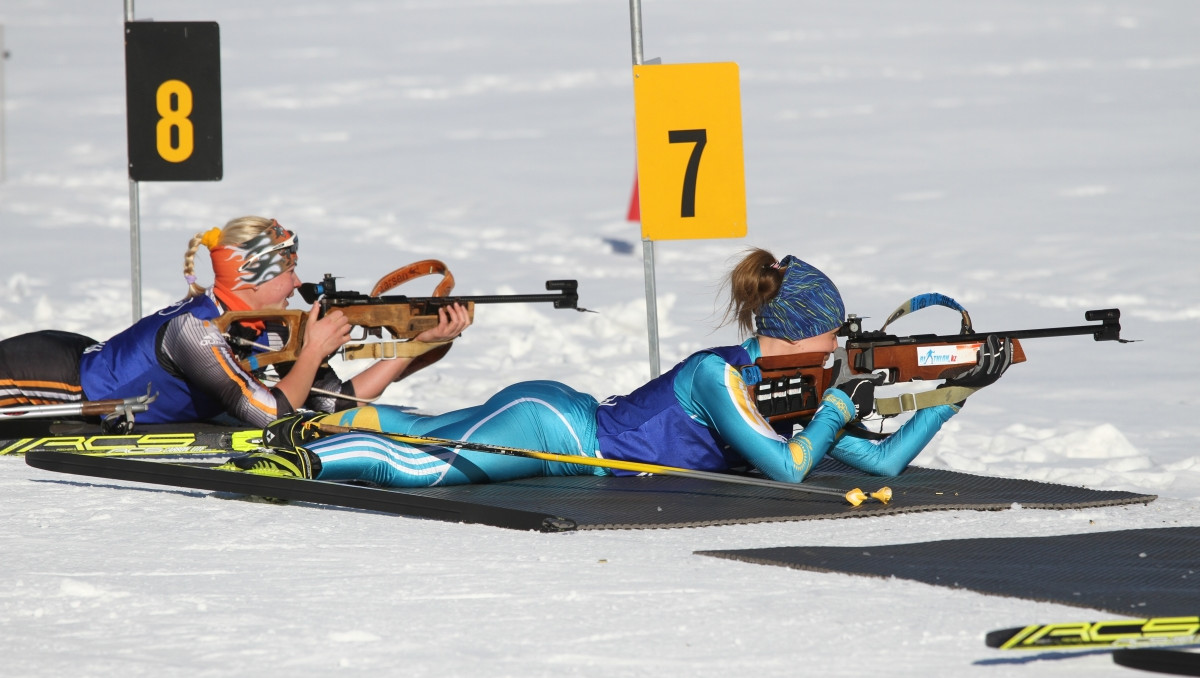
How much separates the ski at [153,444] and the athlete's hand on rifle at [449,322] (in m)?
0.81

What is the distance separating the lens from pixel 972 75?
2270cm

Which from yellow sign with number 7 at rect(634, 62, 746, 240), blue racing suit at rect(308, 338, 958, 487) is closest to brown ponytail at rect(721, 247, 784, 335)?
blue racing suit at rect(308, 338, 958, 487)

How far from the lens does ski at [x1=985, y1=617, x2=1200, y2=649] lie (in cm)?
289

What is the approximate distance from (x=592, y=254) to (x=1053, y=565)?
998cm

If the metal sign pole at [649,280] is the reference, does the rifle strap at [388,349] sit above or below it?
below

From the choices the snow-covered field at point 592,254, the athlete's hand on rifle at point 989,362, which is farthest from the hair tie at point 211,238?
the athlete's hand on rifle at point 989,362

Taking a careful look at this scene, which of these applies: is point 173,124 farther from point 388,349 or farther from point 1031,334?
point 1031,334

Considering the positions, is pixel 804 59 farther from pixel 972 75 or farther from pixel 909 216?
pixel 909 216

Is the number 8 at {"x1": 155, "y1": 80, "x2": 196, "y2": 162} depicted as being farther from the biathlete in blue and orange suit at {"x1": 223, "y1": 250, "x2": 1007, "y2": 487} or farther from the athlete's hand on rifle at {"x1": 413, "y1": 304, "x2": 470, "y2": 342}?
the biathlete in blue and orange suit at {"x1": 223, "y1": 250, "x2": 1007, "y2": 487}

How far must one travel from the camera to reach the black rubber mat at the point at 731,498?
4.52 m

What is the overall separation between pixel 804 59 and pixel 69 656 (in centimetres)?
2259

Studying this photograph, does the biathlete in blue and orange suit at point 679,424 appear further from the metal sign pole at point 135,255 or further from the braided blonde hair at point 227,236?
the metal sign pole at point 135,255

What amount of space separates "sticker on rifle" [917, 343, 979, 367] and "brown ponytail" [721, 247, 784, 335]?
573mm

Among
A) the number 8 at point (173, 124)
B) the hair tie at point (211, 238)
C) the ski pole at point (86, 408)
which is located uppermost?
the number 8 at point (173, 124)
